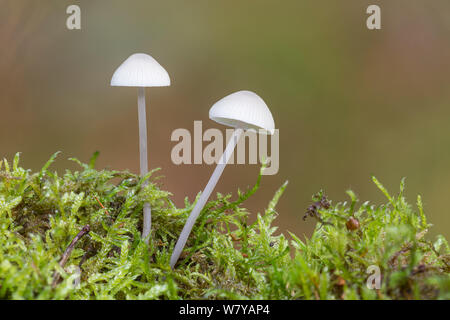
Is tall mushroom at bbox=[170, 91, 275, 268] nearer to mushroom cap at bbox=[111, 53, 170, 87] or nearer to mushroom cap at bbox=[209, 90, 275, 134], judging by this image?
mushroom cap at bbox=[209, 90, 275, 134]

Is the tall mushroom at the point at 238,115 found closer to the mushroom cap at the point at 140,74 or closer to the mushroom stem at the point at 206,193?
the mushroom stem at the point at 206,193

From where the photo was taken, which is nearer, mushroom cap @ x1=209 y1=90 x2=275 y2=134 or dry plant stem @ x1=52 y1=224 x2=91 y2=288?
dry plant stem @ x1=52 y1=224 x2=91 y2=288

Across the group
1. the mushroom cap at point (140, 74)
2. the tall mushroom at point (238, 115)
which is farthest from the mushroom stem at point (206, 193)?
the mushroom cap at point (140, 74)

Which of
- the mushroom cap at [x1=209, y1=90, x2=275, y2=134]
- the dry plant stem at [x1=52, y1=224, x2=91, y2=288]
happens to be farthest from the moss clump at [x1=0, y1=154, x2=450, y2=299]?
the mushroom cap at [x1=209, y1=90, x2=275, y2=134]

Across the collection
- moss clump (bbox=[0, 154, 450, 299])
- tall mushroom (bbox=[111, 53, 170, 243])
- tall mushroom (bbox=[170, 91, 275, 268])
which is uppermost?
tall mushroom (bbox=[111, 53, 170, 243])

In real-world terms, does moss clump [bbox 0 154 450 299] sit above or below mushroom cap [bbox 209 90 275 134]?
below
